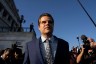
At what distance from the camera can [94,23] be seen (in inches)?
191

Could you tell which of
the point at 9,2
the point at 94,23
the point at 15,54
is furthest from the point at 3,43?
the point at 94,23

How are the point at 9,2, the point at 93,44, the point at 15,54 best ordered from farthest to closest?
the point at 9,2 → the point at 15,54 → the point at 93,44

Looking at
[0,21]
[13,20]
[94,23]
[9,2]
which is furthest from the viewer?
[13,20]

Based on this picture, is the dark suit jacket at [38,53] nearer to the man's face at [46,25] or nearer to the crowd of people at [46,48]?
the crowd of people at [46,48]

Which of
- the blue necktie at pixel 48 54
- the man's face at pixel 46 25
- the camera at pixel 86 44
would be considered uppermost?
the man's face at pixel 46 25

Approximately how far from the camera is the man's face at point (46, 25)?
147 inches

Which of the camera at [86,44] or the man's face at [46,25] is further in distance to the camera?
the camera at [86,44]

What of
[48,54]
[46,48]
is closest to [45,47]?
[46,48]

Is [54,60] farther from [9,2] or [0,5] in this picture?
[9,2]

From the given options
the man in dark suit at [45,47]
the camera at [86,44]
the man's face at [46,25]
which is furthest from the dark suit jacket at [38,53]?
the camera at [86,44]

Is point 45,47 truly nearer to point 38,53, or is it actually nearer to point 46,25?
point 38,53

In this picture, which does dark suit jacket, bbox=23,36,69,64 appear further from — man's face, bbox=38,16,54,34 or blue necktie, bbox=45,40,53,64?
man's face, bbox=38,16,54,34

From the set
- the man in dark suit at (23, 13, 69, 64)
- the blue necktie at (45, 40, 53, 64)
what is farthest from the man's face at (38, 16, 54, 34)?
the blue necktie at (45, 40, 53, 64)

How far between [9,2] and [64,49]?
133ft
